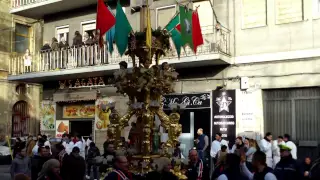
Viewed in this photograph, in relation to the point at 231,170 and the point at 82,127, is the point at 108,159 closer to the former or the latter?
the point at 231,170

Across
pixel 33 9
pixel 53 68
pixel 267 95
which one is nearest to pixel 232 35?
pixel 267 95

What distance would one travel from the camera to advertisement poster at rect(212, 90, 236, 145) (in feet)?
52.5

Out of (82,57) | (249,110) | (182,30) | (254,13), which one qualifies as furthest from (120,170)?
(82,57)

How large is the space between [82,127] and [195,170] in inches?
564

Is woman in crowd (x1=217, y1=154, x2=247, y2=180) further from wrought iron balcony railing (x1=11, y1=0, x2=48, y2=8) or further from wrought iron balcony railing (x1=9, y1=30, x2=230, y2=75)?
wrought iron balcony railing (x1=11, y1=0, x2=48, y2=8)

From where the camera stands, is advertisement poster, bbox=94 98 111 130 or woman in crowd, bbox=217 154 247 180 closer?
woman in crowd, bbox=217 154 247 180

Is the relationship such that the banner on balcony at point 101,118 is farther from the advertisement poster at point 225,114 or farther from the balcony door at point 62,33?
the advertisement poster at point 225,114

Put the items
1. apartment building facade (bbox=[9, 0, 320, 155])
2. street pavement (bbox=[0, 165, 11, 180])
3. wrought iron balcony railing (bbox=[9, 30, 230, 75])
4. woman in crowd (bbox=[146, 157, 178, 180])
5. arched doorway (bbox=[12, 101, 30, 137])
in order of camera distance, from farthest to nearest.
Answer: arched doorway (bbox=[12, 101, 30, 137]) < wrought iron balcony railing (bbox=[9, 30, 230, 75]) < street pavement (bbox=[0, 165, 11, 180]) < apartment building facade (bbox=[9, 0, 320, 155]) < woman in crowd (bbox=[146, 157, 178, 180])

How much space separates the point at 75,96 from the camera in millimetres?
20531

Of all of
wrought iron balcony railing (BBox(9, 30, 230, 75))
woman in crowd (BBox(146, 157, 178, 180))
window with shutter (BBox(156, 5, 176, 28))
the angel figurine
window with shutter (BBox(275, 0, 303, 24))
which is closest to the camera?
woman in crowd (BBox(146, 157, 178, 180))

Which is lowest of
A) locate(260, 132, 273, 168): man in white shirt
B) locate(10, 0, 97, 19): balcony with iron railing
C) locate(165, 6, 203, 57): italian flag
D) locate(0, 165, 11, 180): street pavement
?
locate(0, 165, 11, 180): street pavement

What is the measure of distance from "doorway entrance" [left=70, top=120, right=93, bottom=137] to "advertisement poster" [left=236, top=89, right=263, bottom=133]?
831 centimetres

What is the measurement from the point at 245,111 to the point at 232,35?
296 cm

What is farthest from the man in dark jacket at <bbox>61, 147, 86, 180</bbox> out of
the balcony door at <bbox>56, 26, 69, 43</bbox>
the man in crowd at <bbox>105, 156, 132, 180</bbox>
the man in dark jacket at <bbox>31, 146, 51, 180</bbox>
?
the balcony door at <bbox>56, 26, 69, 43</bbox>
